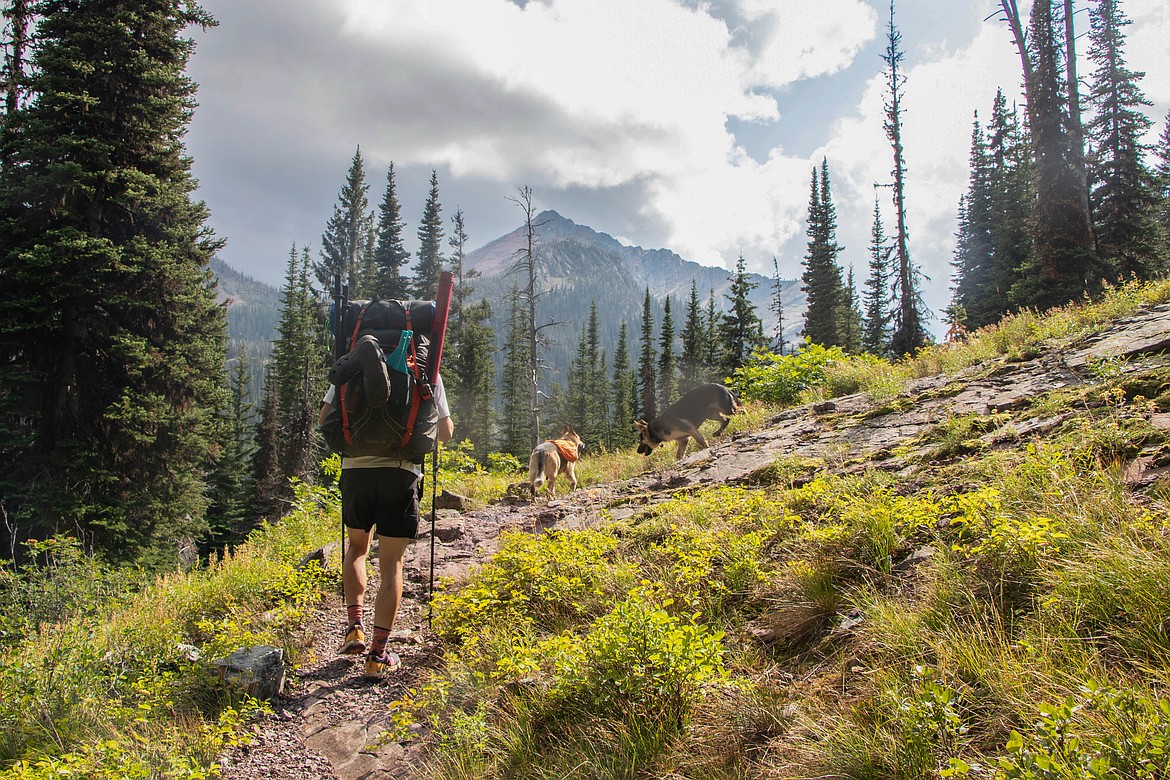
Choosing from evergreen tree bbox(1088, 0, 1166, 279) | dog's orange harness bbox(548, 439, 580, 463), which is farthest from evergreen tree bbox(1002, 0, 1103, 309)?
dog's orange harness bbox(548, 439, 580, 463)

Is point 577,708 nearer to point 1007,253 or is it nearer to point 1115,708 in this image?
point 1115,708

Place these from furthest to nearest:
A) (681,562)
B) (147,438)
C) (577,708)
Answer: (147,438) → (681,562) → (577,708)

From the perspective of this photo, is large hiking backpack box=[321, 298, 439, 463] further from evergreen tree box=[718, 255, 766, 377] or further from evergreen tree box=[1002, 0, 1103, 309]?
evergreen tree box=[718, 255, 766, 377]

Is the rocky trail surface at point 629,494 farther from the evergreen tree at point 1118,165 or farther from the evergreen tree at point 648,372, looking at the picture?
the evergreen tree at point 648,372

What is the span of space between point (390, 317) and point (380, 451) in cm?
102

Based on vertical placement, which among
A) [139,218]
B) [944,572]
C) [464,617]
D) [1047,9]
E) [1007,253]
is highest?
[1047,9]

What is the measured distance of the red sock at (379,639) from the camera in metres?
3.80

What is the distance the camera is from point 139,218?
14422mm

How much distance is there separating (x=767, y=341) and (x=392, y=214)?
31.6m

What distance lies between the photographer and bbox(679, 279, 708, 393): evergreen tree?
2074 inches

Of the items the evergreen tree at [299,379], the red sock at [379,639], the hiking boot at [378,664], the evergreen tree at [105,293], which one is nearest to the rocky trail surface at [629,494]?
the hiking boot at [378,664]

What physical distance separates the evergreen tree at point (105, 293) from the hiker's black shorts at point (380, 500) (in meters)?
12.2

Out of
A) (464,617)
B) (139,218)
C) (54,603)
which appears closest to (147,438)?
(139,218)

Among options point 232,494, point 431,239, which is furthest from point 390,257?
point 232,494
